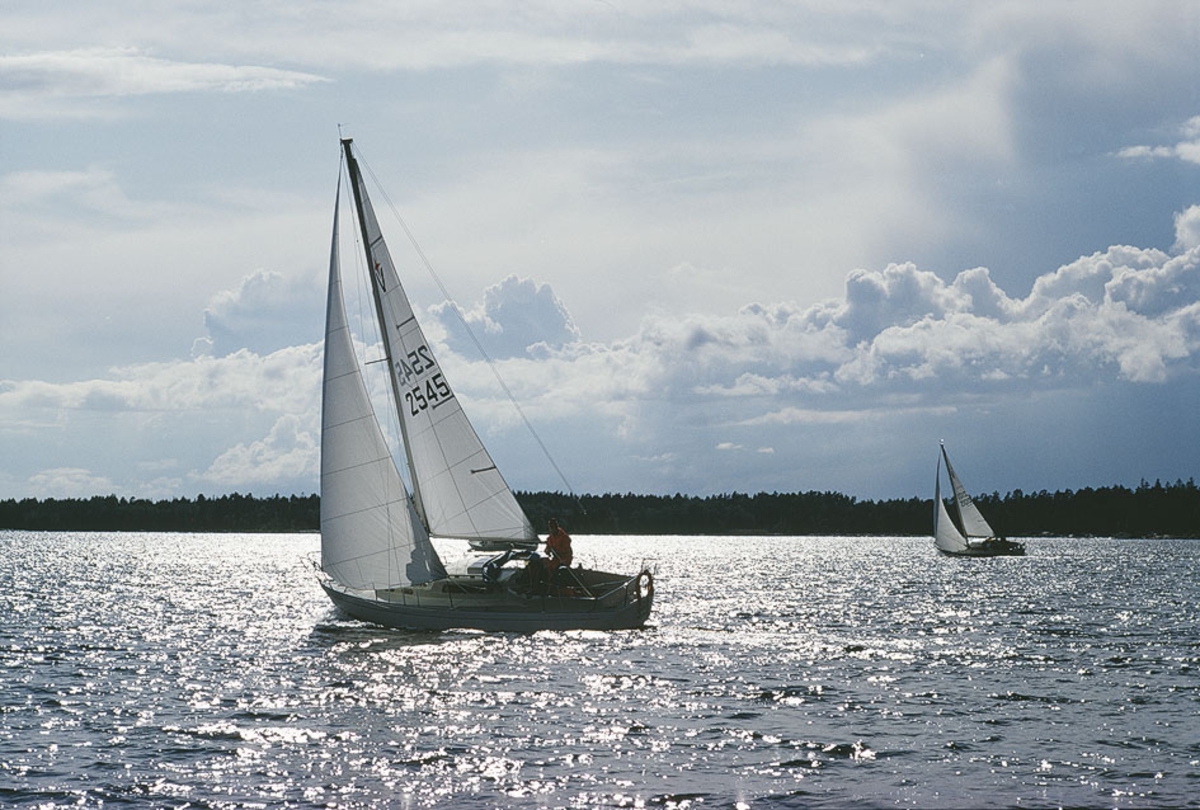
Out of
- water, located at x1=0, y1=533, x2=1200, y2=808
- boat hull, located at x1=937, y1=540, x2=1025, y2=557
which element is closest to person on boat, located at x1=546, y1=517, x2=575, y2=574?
water, located at x1=0, y1=533, x2=1200, y2=808

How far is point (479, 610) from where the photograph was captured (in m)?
39.7

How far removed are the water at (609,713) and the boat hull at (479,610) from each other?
836 mm

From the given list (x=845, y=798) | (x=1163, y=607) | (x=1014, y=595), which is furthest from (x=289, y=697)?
(x=1014, y=595)

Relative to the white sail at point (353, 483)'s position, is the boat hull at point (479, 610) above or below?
below

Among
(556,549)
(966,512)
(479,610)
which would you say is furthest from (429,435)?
(966,512)

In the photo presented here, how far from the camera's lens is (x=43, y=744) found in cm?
2427

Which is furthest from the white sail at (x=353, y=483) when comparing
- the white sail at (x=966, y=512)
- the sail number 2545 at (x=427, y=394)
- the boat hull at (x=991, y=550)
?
the boat hull at (x=991, y=550)

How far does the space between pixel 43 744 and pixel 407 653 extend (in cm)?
1435

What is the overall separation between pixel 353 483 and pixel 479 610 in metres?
5.56

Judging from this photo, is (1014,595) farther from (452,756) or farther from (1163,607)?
(452,756)

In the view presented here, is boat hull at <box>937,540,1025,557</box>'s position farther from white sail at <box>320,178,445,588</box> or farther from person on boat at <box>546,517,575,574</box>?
white sail at <box>320,178,445,588</box>

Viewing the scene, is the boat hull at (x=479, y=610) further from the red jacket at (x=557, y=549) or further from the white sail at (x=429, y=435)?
the white sail at (x=429, y=435)

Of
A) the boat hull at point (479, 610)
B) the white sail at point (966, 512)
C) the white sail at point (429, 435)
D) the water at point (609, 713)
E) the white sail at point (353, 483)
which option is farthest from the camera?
the white sail at point (966, 512)

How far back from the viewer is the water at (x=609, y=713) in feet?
68.6
